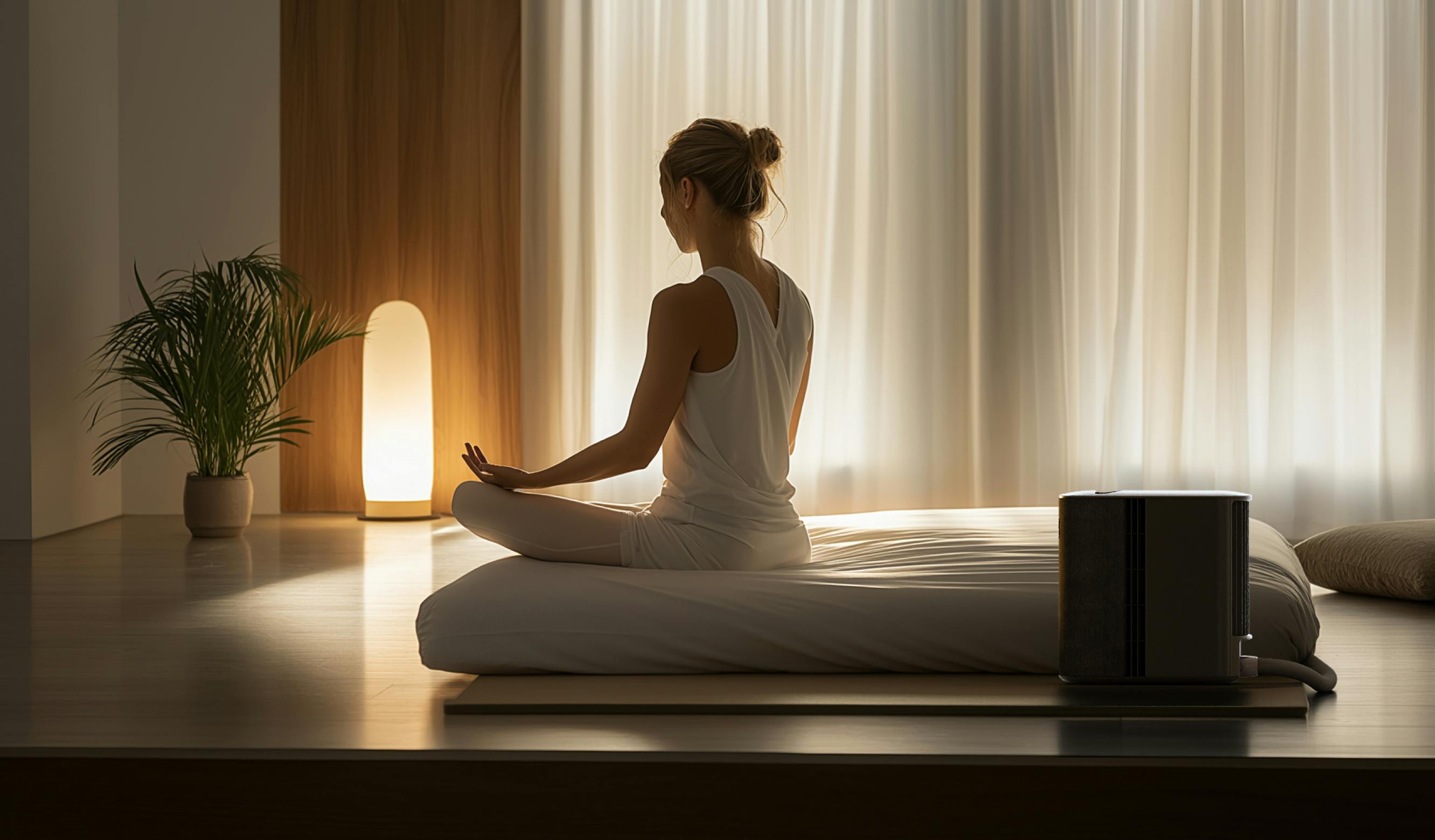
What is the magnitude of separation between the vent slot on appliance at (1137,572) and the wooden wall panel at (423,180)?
3.33m

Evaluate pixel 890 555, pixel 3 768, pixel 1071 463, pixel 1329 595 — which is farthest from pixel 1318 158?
pixel 3 768

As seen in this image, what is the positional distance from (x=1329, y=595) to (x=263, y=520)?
3598 mm

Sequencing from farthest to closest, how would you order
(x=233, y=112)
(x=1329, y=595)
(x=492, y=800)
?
(x=233, y=112), (x=1329, y=595), (x=492, y=800)

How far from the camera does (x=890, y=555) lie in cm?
230

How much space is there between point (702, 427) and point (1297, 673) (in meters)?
1.02

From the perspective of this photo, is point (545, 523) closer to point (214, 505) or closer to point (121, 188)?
point (214, 505)

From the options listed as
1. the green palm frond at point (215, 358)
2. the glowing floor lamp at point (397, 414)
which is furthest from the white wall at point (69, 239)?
the glowing floor lamp at point (397, 414)

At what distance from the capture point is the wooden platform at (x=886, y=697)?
1744mm

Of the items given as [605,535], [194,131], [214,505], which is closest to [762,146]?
[605,535]

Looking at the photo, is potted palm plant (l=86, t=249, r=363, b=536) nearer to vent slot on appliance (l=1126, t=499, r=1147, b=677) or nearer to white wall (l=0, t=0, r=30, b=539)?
white wall (l=0, t=0, r=30, b=539)

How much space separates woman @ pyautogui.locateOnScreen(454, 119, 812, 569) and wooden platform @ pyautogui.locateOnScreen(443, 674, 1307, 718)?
300mm

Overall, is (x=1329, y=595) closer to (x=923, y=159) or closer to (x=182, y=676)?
(x=923, y=159)

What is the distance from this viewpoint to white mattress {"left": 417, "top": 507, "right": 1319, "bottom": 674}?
6.48 feet

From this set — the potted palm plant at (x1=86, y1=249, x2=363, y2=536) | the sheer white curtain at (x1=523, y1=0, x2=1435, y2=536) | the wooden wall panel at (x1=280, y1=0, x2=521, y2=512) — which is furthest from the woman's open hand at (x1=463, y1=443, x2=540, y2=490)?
the wooden wall panel at (x1=280, y1=0, x2=521, y2=512)
